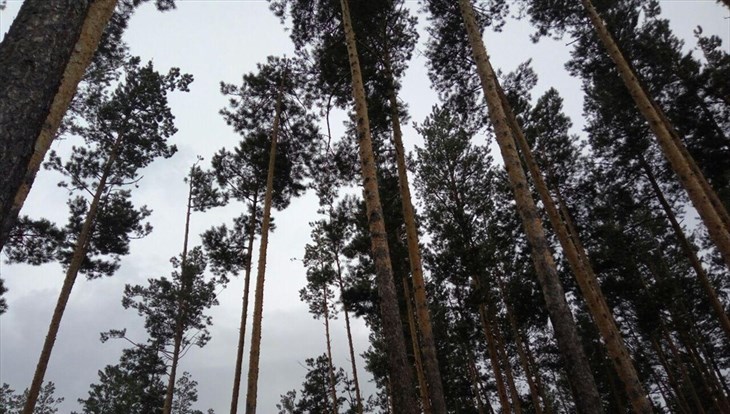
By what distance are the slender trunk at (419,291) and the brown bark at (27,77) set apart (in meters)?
7.59

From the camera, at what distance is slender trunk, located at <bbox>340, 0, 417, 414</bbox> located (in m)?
5.91

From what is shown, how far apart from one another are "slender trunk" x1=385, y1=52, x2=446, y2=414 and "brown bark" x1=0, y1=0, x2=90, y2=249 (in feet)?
24.9

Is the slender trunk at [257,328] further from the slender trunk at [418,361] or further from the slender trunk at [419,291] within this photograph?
the slender trunk at [418,361]

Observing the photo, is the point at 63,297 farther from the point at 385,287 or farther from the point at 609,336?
the point at 609,336

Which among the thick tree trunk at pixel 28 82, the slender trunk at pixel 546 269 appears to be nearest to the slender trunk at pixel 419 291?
the slender trunk at pixel 546 269

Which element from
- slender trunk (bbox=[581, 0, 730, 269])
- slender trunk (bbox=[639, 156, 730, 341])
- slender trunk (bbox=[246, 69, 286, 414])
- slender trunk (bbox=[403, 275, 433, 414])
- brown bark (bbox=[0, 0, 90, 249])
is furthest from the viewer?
slender trunk (bbox=[403, 275, 433, 414])

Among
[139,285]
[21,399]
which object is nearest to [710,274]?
[139,285]

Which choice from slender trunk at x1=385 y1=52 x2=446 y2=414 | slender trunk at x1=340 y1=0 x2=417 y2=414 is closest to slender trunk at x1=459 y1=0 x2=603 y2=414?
slender trunk at x1=340 y1=0 x2=417 y2=414

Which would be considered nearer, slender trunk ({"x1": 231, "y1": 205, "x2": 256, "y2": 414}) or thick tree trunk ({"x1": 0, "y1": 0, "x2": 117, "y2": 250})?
thick tree trunk ({"x1": 0, "y1": 0, "x2": 117, "y2": 250})

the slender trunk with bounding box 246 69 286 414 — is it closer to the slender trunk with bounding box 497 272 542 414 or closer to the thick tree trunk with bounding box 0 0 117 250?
the thick tree trunk with bounding box 0 0 117 250

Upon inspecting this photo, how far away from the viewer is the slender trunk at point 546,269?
490cm

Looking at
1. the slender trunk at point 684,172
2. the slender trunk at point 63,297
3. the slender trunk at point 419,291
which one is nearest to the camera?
the slender trunk at point 684,172

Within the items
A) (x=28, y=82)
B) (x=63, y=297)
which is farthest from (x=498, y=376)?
(x=63, y=297)

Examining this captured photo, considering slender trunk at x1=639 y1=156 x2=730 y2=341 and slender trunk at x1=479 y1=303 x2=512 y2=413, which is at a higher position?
slender trunk at x1=639 y1=156 x2=730 y2=341
